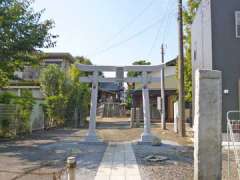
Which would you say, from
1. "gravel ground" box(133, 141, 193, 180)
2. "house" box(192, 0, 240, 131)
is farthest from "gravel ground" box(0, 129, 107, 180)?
"house" box(192, 0, 240, 131)

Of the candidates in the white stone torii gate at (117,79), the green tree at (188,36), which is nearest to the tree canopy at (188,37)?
the green tree at (188,36)

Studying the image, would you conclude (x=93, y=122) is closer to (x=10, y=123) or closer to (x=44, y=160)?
(x=10, y=123)

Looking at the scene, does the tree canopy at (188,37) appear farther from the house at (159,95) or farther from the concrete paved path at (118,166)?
the concrete paved path at (118,166)

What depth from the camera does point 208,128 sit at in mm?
6199

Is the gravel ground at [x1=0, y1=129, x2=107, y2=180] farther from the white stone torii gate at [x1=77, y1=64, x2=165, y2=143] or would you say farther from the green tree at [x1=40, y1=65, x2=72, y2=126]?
the green tree at [x1=40, y1=65, x2=72, y2=126]

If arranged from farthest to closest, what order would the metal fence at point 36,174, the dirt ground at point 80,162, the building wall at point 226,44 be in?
the building wall at point 226,44 < the dirt ground at point 80,162 < the metal fence at point 36,174

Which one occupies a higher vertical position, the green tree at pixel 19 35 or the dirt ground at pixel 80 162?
the green tree at pixel 19 35

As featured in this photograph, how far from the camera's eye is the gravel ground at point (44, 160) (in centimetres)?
839

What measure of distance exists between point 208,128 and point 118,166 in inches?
155

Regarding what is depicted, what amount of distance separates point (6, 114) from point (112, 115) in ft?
90.6

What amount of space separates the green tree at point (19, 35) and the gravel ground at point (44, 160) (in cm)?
371

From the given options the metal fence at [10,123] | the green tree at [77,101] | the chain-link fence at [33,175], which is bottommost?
Answer: the chain-link fence at [33,175]

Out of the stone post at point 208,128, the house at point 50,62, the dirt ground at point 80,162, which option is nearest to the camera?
the stone post at point 208,128

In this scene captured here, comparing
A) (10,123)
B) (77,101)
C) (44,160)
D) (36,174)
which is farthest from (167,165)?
(77,101)
